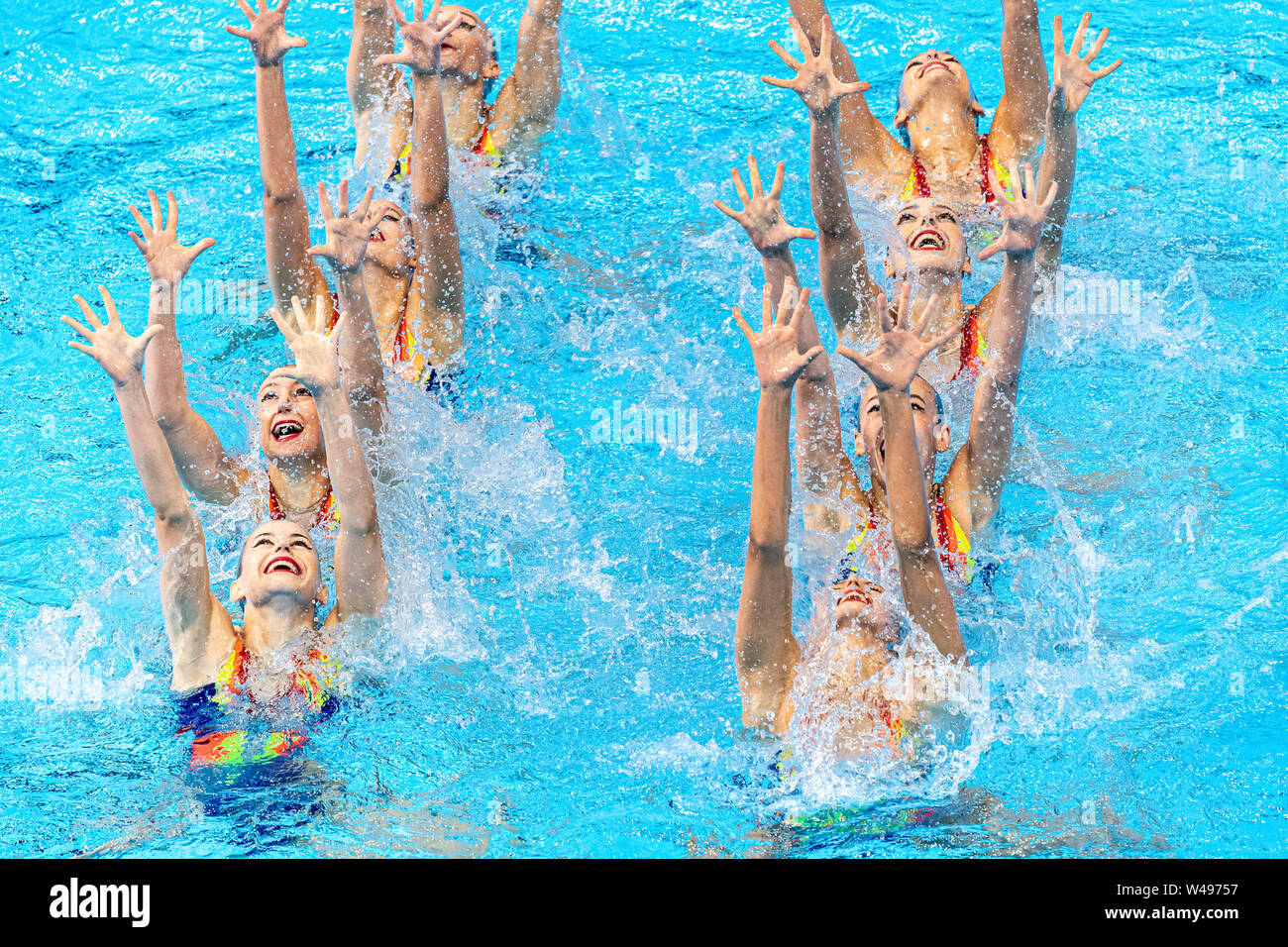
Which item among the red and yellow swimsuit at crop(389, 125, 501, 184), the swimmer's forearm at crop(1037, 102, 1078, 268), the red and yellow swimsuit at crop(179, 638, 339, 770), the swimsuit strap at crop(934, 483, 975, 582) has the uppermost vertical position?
the red and yellow swimsuit at crop(389, 125, 501, 184)

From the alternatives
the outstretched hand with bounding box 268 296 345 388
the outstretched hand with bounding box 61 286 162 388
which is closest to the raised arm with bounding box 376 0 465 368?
the outstretched hand with bounding box 268 296 345 388

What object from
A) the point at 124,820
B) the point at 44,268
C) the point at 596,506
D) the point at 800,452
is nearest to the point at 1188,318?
the point at 800,452

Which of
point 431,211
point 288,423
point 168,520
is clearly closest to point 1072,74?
point 431,211

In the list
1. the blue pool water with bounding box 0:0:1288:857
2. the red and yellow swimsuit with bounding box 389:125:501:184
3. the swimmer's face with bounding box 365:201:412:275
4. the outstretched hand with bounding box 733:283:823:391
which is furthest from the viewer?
the red and yellow swimsuit with bounding box 389:125:501:184

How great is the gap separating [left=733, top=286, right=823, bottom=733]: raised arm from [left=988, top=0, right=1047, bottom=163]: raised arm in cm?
284

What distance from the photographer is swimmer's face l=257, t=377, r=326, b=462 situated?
233 inches

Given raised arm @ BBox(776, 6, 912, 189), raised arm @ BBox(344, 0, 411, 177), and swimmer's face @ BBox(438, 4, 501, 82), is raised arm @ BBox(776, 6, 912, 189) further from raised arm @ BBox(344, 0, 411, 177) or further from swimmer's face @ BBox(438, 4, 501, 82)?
raised arm @ BBox(344, 0, 411, 177)

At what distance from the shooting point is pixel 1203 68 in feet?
29.7

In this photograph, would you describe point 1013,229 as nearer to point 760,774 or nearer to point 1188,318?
point 760,774

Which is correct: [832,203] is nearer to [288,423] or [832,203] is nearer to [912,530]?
[912,530]

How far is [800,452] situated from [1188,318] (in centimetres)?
285

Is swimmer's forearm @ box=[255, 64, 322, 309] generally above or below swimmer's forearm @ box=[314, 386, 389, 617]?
above

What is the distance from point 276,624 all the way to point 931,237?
355 centimetres

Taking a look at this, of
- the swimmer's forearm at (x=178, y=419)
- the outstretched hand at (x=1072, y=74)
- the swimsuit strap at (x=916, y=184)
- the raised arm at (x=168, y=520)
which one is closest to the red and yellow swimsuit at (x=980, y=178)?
the swimsuit strap at (x=916, y=184)
